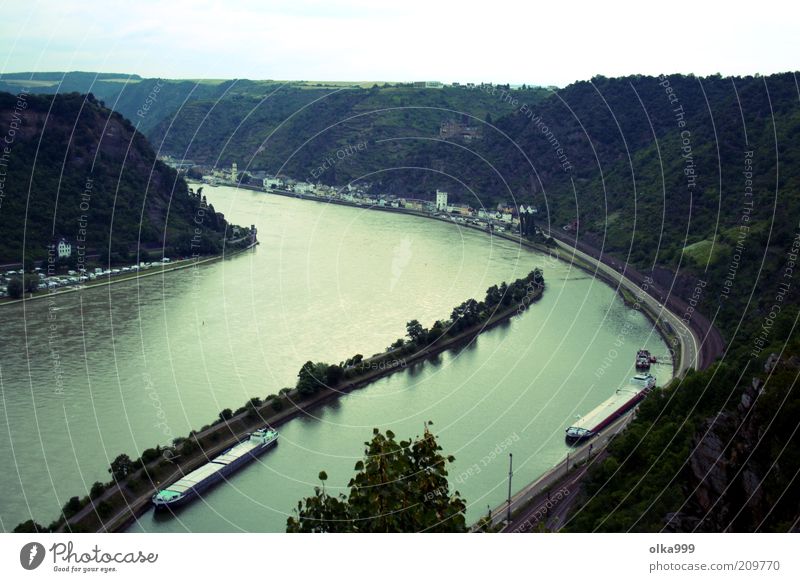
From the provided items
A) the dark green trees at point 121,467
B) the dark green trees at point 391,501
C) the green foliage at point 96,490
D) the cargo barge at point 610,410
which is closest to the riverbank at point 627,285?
the cargo barge at point 610,410

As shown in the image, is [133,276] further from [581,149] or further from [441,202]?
[581,149]

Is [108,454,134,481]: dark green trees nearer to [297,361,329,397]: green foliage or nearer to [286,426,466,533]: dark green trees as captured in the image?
[297,361,329,397]: green foliage

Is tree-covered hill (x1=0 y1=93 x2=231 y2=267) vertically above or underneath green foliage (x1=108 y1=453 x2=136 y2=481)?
above

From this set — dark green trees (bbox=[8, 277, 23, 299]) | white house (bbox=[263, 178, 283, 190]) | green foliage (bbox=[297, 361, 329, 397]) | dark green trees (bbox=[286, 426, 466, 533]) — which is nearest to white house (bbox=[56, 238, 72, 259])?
dark green trees (bbox=[8, 277, 23, 299])

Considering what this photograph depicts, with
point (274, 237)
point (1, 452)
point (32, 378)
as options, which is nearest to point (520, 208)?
point (274, 237)

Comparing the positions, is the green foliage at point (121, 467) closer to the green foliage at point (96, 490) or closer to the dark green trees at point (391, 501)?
the green foliage at point (96, 490)
